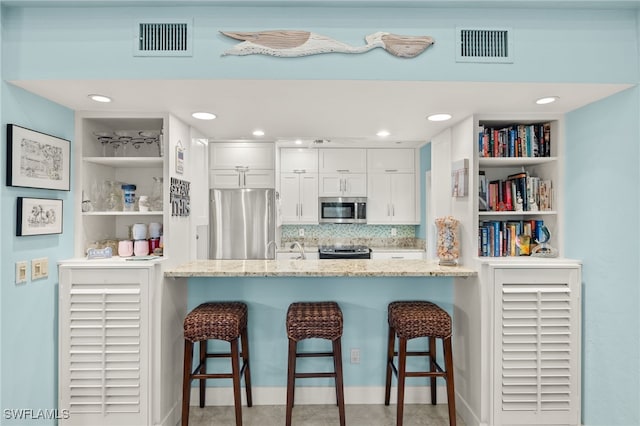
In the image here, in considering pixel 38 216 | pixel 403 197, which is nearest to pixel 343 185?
pixel 403 197

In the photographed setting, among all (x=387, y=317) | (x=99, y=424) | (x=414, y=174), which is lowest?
(x=99, y=424)

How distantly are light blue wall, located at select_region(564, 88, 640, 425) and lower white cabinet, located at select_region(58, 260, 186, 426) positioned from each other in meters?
2.66

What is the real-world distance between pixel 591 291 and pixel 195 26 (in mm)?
2734

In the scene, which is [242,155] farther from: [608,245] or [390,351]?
[608,245]

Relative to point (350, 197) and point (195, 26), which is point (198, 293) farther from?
point (350, 197)

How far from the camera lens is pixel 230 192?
452cm

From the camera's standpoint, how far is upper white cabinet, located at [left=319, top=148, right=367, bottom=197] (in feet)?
16.2

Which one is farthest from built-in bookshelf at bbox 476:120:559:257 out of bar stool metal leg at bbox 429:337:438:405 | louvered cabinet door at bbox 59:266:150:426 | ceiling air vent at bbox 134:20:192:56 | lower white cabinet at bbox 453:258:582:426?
louvered cabinet door at bbox 59:266:150:426

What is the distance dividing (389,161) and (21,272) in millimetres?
4044

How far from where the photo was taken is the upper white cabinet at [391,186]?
493 centimetres

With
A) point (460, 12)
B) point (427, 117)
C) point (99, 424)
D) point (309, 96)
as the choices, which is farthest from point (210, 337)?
point (460, 12)

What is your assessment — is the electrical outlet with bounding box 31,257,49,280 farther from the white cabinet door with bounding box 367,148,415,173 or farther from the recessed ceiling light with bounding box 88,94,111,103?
the white cabinet door with bounding box 367,148,415,173

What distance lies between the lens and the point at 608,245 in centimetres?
212

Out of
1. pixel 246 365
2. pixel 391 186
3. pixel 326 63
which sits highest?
pixel 326 63
